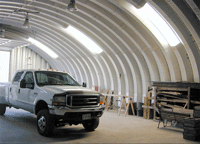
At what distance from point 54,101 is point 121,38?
7015 mm

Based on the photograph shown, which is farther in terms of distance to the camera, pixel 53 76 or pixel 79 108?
pixel 53 76

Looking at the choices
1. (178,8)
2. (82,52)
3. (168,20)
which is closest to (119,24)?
(168,20)

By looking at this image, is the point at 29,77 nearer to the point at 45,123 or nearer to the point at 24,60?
the point at 45,123

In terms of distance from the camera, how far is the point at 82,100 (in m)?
6.71

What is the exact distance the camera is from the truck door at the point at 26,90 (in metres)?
7.48

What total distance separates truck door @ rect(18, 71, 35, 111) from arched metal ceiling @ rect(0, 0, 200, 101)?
15.8 ft

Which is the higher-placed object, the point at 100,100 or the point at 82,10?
the point at 82,10

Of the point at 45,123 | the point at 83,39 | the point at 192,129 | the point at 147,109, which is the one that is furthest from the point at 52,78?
the point at 83,39

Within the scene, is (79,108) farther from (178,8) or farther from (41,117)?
(178,8)

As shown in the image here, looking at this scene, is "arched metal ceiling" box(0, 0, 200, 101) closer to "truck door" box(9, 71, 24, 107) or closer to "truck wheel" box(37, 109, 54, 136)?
"truck door" box(9, 71, 24, 107)

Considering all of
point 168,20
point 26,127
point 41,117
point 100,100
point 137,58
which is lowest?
point 26,127

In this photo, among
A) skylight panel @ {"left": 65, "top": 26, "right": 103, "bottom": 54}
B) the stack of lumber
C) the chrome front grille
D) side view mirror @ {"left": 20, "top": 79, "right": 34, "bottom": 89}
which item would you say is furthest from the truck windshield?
skylight panel @ {"left": 65, "top": 26, "right": 103, "bottom": 54}

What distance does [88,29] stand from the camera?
1343 cm

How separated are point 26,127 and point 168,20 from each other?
6.90 m
